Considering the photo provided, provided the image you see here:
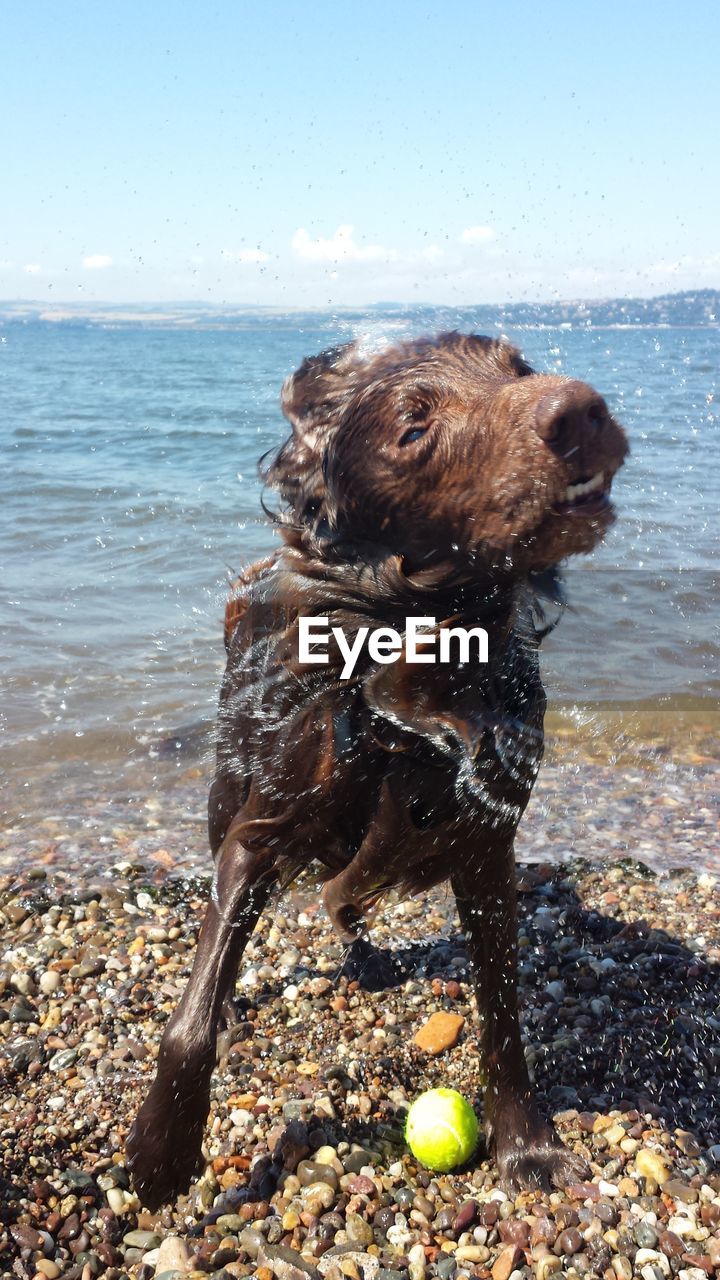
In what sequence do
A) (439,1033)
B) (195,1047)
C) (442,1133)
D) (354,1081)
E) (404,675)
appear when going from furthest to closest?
(439,1033) < (354,1081) < (442,1133) < (195,1047) < (404,675)

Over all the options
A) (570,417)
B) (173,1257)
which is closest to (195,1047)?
(173,1257)

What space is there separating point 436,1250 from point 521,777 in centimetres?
128

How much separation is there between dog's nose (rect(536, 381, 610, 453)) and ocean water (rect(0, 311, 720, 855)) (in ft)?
0.87

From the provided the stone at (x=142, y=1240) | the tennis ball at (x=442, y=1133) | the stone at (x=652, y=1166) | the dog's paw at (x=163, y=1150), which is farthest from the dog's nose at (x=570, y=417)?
the stone at (x=142, y=1240)

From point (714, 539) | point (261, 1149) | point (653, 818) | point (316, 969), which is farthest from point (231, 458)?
point (261, 1149)

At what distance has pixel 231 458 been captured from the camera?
51.0 feet

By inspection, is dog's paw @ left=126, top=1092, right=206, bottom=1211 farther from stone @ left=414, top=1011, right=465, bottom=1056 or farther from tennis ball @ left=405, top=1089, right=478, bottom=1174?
stone @ left=414, top=1011, right=465, bottom=1056

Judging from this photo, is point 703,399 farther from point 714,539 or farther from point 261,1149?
point 261,1149

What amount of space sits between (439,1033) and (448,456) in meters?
2.32

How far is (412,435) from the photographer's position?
2.50 meters

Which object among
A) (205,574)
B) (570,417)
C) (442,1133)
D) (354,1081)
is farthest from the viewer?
(205,574)

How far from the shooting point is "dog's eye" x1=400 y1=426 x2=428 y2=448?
2496 millimetres

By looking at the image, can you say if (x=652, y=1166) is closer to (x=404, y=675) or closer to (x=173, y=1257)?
(x=173, y=1257)

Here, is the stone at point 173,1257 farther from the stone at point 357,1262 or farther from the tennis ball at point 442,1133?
the tennis ball at point 442,1133
